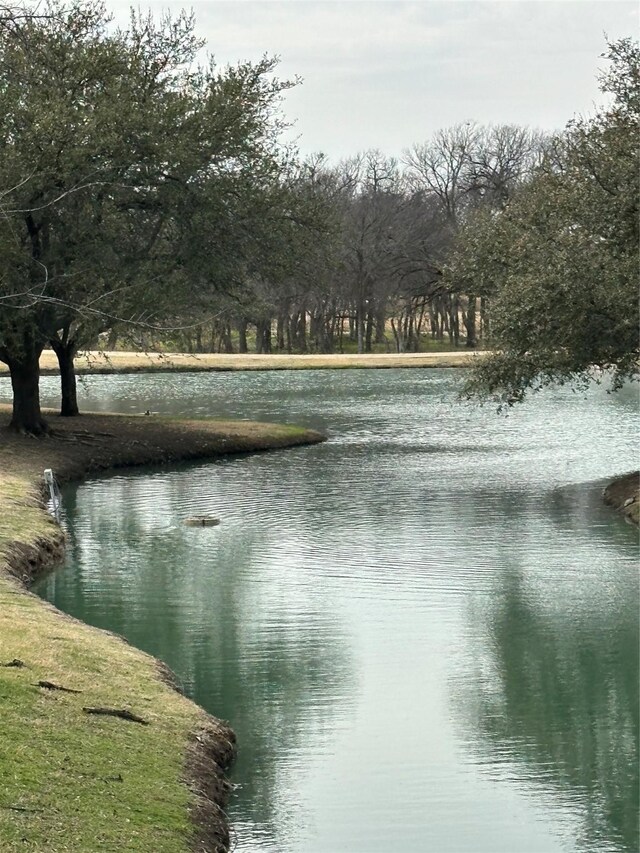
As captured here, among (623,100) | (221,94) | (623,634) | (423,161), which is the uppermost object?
(423,161)

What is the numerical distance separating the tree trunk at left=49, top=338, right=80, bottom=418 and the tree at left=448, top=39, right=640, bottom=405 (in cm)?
1483

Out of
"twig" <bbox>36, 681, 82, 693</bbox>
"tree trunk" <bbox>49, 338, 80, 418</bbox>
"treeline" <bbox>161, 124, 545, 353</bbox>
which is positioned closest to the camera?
"twig" <bbox>36, 681, 82, 693</bbox>

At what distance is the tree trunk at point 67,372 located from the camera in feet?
123

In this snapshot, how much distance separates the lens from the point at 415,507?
2641 centimetres

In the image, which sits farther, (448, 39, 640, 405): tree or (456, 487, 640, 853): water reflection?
(448, 39, 640, 405): tree

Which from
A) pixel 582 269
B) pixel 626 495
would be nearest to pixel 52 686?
pixel 582 269

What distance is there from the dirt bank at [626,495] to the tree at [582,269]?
7.41 feet

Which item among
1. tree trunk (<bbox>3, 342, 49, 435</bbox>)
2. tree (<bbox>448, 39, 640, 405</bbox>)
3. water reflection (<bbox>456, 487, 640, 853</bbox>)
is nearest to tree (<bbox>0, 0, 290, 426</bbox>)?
tree trunk (<bbox>3, 342, 49, 435</bbox>)

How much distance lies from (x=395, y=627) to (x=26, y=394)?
20086 millimetres

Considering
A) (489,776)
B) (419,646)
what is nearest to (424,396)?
(419,646)

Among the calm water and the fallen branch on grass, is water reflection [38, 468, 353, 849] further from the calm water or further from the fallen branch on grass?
the fallen branch on grass

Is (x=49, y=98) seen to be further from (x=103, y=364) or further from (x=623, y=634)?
(x=103, y=364)

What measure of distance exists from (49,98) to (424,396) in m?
28.8

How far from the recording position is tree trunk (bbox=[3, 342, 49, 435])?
33781 millimetres
